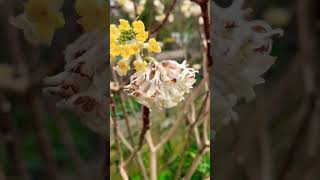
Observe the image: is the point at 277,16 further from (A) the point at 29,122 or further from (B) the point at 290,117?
(A) the point at 29,122

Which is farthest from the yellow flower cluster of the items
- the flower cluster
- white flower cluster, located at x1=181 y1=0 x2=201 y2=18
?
white flower cluster, located at x1=181 y1=0 x2=201 y2=18

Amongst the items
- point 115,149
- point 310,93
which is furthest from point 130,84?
point 310,93

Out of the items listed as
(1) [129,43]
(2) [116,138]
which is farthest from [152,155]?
(1) [129,43]

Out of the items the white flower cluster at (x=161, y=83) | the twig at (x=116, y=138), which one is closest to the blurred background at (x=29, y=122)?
the twig at (x=116, y=138)

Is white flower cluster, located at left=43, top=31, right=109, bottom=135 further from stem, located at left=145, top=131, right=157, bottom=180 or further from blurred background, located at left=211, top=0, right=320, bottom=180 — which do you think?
blurred background, located at left=211, top=0, right=320, bottom=180

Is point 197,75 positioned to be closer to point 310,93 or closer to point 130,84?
point 130,84
